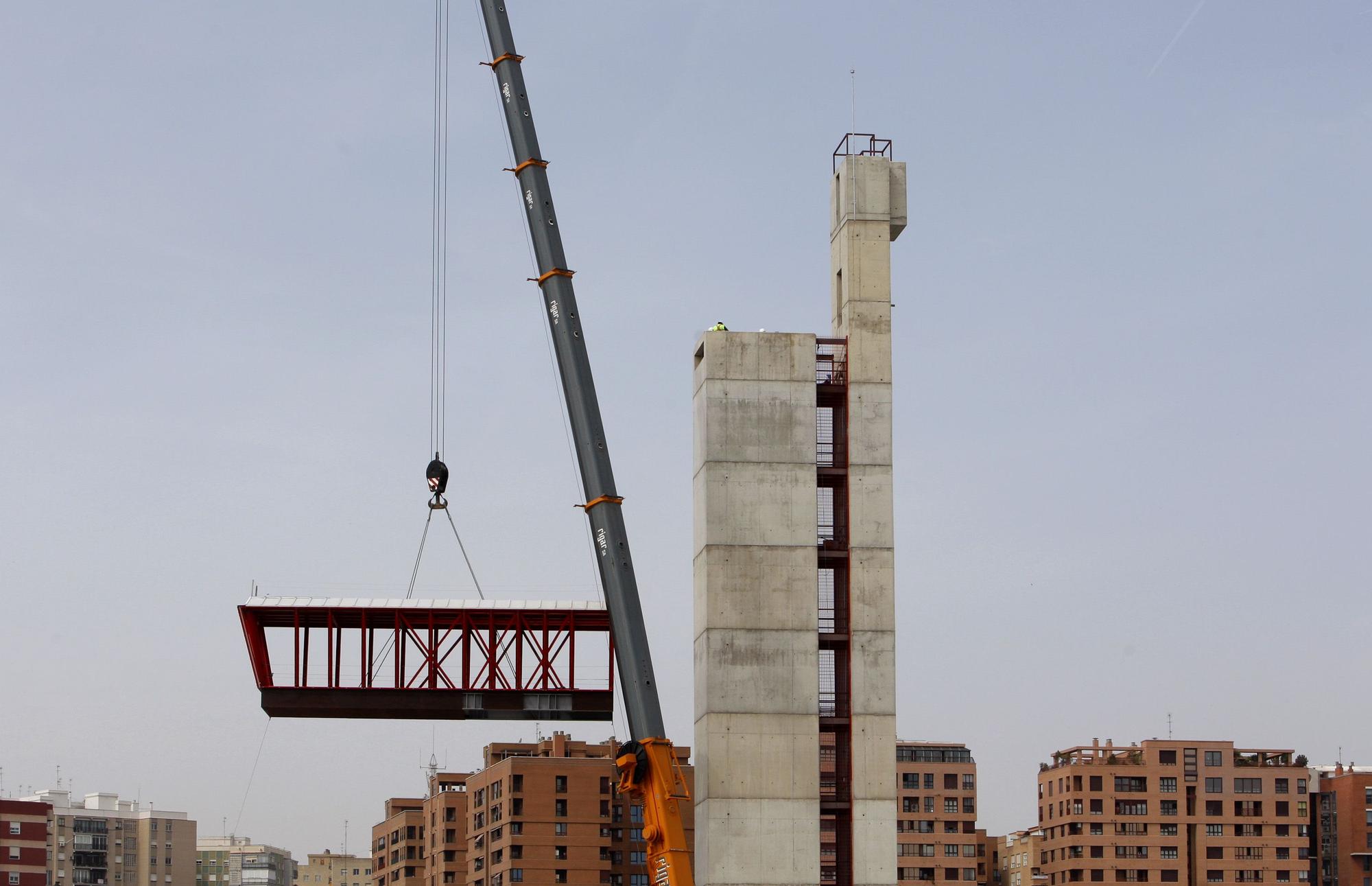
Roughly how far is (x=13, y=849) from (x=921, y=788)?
7608 centimetres

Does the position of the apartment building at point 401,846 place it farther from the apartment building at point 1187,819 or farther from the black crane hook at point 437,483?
the black crane hook at point 437,483

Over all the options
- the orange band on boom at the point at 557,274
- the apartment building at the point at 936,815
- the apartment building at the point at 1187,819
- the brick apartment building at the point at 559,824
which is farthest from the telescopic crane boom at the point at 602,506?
the apartment building at the point at 1187,819

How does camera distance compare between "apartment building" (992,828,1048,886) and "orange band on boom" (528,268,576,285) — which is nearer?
"orange band on boom" (528,268,576,285)

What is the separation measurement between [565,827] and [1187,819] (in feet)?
164

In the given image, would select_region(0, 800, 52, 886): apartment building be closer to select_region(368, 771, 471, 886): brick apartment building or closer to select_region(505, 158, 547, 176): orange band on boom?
select_region(368, 771, 471, 886): brick apartment building

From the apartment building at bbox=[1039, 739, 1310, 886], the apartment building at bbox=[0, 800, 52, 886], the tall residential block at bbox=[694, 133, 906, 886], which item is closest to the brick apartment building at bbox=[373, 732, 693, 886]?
the apartment building at bbox=[1039, 739, 1310, 886]

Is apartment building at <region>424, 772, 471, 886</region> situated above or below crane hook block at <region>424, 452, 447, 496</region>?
below

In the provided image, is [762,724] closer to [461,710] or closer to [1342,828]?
[461,710]

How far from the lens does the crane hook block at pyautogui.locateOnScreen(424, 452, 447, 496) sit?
58.3 m

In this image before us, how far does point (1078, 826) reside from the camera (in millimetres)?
158500

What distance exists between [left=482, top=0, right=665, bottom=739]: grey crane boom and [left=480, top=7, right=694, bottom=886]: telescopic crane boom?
0.08ft

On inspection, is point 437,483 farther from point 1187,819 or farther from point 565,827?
point 1187,819

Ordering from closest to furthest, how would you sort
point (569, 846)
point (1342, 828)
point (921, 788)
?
1. point (569, 846)
2. point (921, 788)
3. point (1342, 828)

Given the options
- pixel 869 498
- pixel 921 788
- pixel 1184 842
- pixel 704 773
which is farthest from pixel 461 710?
pixel 1184 842
